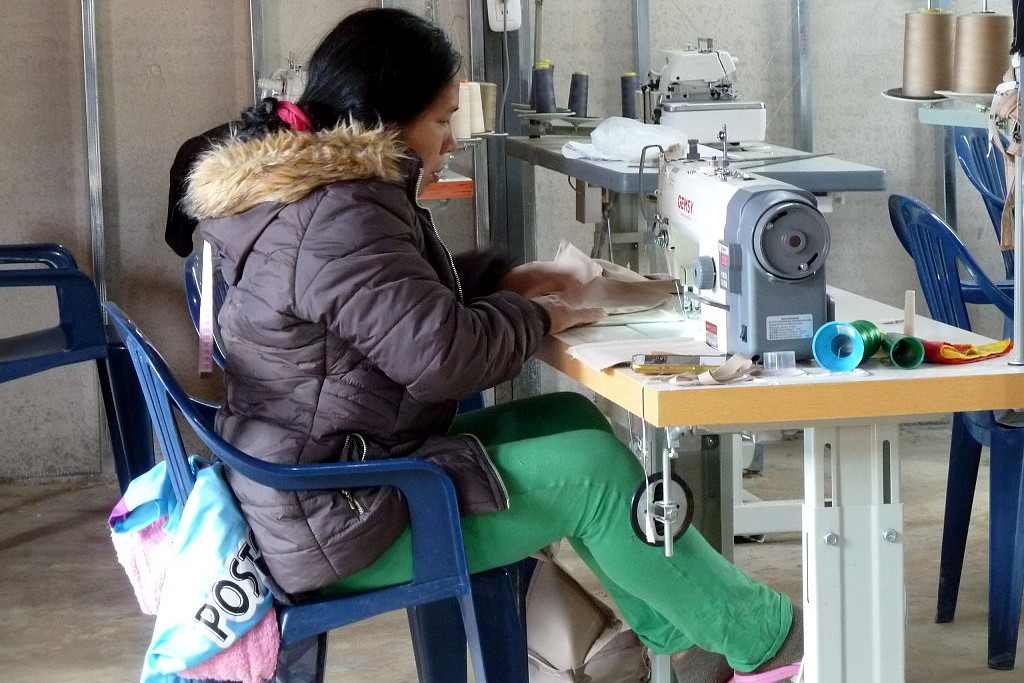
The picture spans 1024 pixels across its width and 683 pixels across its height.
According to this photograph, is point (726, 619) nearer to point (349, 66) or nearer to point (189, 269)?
point (349, 66)

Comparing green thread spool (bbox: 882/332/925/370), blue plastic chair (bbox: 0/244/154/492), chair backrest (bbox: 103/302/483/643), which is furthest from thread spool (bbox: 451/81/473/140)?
green thread spool (bbox: 882/332/925/370)

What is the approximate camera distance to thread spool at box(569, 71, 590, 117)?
12.8 feet

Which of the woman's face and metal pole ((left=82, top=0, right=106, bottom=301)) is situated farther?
metal pole ((left=82, top=0, right=106, bottom=301))

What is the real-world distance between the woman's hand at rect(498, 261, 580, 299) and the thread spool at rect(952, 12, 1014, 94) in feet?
6.09

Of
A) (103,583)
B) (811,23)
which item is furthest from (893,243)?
(103,583)

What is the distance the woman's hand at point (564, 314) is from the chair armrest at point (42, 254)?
7.20ft

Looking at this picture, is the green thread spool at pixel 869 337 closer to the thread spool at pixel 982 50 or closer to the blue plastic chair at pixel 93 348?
the thread spool at pixel 982 50

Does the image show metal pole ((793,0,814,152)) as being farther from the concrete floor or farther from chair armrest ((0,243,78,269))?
chair armrest ((0,243,78,269))

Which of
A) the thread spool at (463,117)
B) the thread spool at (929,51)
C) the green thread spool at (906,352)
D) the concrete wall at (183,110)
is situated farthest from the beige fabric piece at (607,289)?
the concrete wall at (183,110)

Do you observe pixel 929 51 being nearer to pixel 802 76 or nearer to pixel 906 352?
pixel 802 76

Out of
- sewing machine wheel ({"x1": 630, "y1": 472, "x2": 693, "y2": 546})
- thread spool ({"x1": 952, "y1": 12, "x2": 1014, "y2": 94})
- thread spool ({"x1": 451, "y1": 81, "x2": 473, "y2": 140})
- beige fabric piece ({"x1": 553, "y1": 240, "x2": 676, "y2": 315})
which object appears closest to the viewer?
sewing machine wheel ({"x1": 630, "y1": 472, "x2": 693, "y2": 546})

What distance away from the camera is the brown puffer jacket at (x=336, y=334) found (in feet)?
5.67

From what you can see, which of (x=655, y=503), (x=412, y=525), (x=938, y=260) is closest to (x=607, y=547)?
(x=655, y=503)

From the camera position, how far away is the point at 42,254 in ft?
12.4
